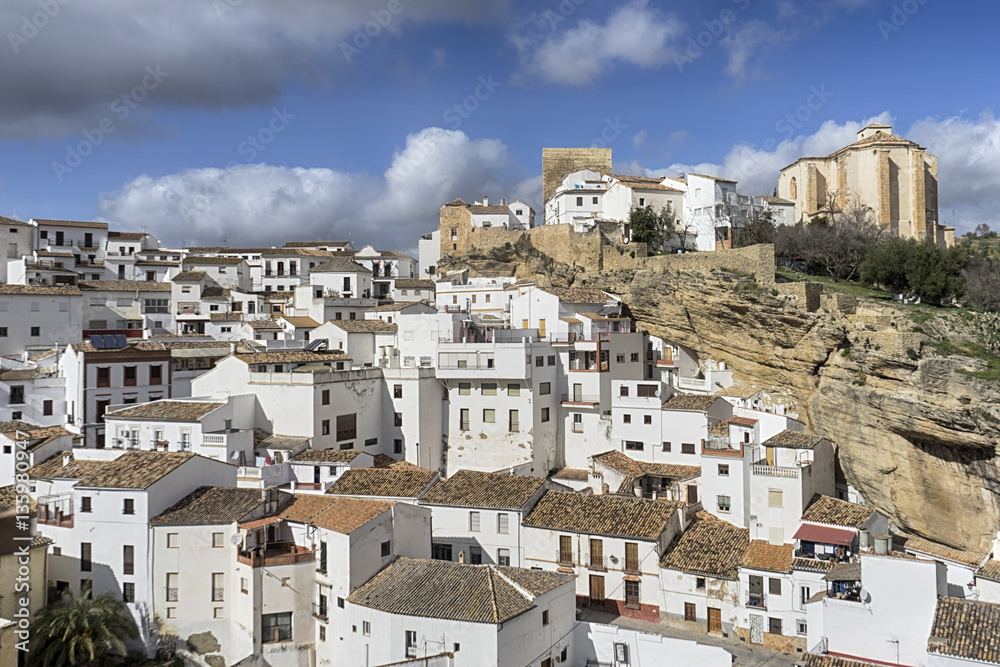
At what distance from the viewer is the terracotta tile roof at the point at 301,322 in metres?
46.8

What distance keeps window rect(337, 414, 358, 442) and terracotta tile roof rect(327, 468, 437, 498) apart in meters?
5.52

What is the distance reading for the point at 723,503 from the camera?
28281mm

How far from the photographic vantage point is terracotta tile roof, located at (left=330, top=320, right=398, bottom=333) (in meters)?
41.8

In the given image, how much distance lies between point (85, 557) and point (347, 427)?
40.3ft

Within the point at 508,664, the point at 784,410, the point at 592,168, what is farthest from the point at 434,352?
the point at 592,168

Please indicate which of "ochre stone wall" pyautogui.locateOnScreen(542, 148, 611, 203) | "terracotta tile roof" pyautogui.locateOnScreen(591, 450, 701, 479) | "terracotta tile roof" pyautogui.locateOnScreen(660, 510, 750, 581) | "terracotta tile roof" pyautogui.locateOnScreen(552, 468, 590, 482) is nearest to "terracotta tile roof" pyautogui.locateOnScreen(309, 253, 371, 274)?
"ochre stone wall" pyautogui.locateOnScreen(542, 148, 611, 203)

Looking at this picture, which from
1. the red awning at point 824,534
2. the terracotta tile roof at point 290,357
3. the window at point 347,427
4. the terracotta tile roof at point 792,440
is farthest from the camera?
the terracotta tile roof at point 290,357

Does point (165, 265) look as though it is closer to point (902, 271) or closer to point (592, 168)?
point (592, 168)

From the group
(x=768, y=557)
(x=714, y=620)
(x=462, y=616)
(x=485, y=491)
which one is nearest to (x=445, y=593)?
(x=462, y=616)

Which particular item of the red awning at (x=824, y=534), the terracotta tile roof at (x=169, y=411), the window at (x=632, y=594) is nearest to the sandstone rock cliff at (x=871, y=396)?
the red awning at (x=824, y=534)

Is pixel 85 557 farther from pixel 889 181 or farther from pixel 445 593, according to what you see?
pixel 889 181

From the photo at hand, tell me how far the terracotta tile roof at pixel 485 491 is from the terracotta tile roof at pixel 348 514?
3.70 meters

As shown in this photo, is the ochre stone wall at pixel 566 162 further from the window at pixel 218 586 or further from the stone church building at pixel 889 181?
the window at pixel 218 586

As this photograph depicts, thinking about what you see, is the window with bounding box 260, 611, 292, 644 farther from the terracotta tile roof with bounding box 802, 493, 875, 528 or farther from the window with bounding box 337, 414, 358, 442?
the terracotta tile roof with bounding box 802, 493, 875, 528
